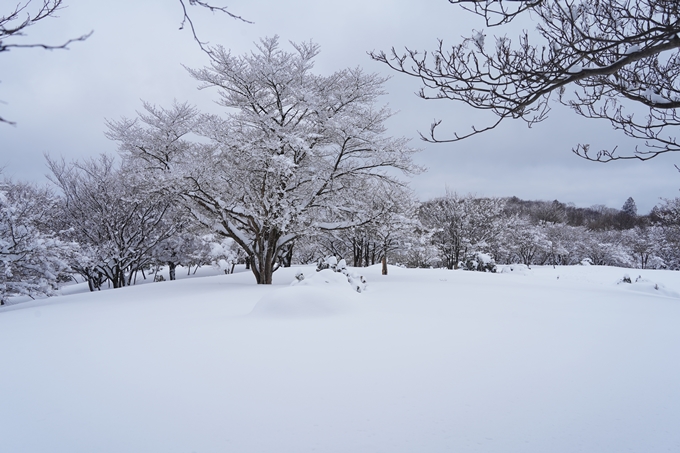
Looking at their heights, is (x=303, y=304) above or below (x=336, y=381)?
above

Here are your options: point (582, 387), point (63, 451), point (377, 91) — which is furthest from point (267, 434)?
point (377, 91)

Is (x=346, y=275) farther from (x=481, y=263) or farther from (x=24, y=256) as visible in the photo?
(x=481, y=263)

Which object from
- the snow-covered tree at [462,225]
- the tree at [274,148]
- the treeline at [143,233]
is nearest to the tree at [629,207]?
the treeline at [143,233]

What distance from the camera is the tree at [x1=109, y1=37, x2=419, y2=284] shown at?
32.5 ft

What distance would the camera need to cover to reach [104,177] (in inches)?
603

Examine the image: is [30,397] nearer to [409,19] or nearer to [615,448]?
[615,448]

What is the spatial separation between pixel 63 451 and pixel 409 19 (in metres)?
4.41

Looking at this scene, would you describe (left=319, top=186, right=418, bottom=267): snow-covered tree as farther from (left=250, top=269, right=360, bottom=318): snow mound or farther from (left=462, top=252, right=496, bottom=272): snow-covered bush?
(left=250, top=269, right=360, bottom=318): snow mound

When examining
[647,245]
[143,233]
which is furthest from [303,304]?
[647,245]

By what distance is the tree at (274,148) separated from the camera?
9.91 metres

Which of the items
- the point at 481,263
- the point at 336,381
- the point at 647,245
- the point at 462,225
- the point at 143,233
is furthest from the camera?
the point at 647,245

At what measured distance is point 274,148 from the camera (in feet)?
31.3

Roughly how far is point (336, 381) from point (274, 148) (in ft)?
25.2

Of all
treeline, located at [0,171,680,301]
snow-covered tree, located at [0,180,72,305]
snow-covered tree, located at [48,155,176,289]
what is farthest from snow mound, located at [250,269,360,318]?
snow-covered tree, located at [48,155,176,289]
